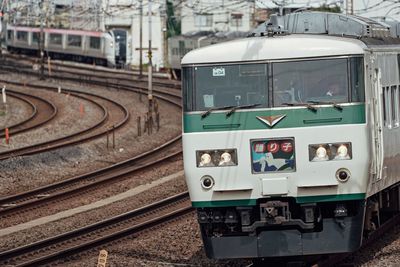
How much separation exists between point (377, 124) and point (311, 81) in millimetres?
1162

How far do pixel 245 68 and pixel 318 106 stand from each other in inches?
39.2

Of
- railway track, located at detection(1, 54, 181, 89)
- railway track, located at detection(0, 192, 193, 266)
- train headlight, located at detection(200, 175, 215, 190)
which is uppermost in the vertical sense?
railway track, located at detection(1, 54, 181, 89)

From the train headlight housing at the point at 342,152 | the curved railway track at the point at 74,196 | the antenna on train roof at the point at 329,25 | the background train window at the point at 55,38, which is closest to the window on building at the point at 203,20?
the background train window at the point at 55,38

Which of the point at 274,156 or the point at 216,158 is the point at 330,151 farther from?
the point at 216,158

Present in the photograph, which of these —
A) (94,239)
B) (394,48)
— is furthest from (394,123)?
(94,239)

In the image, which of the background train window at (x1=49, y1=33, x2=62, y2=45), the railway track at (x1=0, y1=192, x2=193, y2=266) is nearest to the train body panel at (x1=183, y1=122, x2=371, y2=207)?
the railway track at (x1=0, y1=192, x2=193, y2=266)

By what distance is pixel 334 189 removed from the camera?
35.1 feet

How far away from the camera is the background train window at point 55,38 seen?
68.5m

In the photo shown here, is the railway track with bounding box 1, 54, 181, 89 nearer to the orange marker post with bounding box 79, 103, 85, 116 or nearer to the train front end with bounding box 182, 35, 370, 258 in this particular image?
the orange marker post with bounding box 79, 103, 85, 116

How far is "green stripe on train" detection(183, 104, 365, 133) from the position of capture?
10.7 meters

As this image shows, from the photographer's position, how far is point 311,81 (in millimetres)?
10891

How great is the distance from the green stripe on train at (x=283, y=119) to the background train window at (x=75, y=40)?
5604cm

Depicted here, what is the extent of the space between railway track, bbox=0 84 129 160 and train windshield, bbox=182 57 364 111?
13.1 m

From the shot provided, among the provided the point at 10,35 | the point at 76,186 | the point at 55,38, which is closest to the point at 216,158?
the point at 76,186
